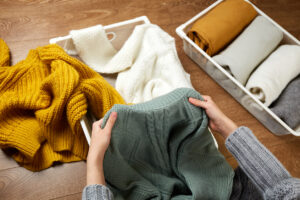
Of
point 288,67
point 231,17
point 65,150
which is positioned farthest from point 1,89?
point 288,67

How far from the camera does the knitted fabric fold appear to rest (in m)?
0.94

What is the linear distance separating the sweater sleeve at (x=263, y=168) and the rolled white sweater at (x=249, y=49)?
0.39 metres

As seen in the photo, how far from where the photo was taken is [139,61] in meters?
0.93

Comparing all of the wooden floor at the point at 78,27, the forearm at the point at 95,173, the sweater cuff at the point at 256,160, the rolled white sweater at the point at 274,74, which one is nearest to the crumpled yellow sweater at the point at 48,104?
the wooden floor at the point at 78,27

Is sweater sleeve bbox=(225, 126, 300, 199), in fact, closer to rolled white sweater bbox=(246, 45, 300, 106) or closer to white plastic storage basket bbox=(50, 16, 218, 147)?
rolled white sweater bbox=(246, 45, 300, 106)

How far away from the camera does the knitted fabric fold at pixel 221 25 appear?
94 cm

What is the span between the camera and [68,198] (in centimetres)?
85

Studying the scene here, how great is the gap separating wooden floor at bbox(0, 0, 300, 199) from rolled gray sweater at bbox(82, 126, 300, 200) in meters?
0.38

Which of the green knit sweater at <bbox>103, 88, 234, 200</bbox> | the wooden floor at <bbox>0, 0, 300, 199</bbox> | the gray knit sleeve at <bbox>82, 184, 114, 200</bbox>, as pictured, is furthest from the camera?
the wooden floor at <bbox>0, 0, 300, 199</bbox>

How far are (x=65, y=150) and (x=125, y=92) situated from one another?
10.3 inches

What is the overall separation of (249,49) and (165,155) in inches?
20.4

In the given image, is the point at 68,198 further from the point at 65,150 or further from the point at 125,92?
the point at 125,92

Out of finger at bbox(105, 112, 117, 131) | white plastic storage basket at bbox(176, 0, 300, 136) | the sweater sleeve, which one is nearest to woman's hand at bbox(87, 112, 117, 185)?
finger at bbox(105, 112, 117, 131)

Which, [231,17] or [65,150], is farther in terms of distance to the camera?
[231,17]
